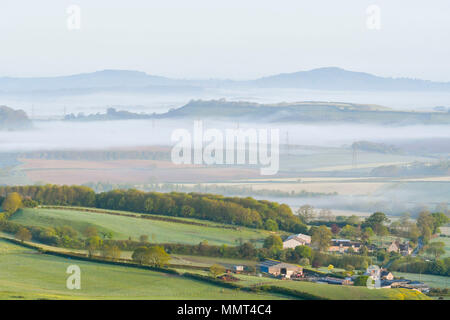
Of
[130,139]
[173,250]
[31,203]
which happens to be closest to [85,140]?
[130,139]

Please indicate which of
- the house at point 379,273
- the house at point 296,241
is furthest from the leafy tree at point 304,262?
the house at point 379,273

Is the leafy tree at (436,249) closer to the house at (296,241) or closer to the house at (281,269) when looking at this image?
the house at (296,241)

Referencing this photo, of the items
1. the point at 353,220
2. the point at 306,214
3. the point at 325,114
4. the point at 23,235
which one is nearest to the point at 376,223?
the point at 353,220

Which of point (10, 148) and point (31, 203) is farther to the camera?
point (10, 148)

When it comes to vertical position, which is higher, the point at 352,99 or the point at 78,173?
the point at 352,99

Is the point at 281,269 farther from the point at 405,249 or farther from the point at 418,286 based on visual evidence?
the point at 405,249

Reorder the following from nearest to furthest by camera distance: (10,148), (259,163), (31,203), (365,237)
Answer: (365,237) < (31,203) < (259,163) < (10,148)
